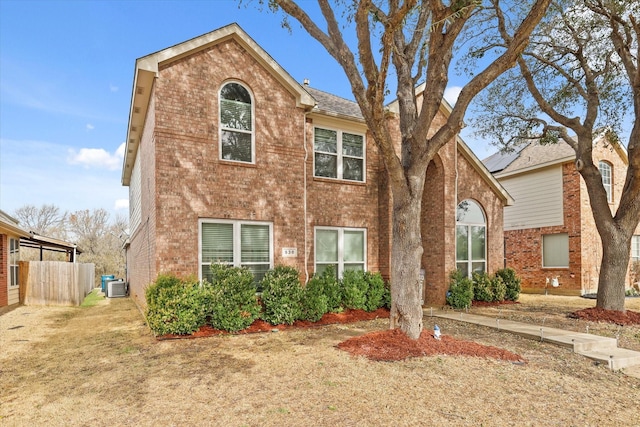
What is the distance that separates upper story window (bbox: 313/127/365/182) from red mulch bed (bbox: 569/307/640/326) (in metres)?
7.34

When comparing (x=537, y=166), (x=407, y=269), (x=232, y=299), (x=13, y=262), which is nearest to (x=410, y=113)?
(x=407, y=269)

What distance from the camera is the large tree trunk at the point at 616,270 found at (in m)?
10.3

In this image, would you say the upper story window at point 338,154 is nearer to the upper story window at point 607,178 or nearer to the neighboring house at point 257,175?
the neighboring house at point 257,175

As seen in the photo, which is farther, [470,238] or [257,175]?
[470,238]

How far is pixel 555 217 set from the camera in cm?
1752

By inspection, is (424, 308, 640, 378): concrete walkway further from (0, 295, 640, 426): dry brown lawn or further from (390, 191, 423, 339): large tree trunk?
(390, 191, 423, 339): large tree trunk

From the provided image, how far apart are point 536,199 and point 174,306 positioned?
17.6m

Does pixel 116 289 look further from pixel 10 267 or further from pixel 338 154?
pixel 338 154

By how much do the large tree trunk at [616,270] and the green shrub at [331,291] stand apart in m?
7.41

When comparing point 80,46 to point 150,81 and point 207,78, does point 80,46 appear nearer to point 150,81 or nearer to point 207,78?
point 150,81

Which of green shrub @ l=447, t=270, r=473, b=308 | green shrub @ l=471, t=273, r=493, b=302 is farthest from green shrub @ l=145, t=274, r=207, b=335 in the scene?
green shrub @ l=471, t=273, r=493, b=302

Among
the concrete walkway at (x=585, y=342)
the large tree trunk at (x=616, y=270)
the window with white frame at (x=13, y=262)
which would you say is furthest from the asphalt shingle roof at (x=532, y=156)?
the window with white frame at (x=13, y=262)

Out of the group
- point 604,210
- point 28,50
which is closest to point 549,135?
point 604,210

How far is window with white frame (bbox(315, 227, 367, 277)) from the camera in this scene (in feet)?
37.3
